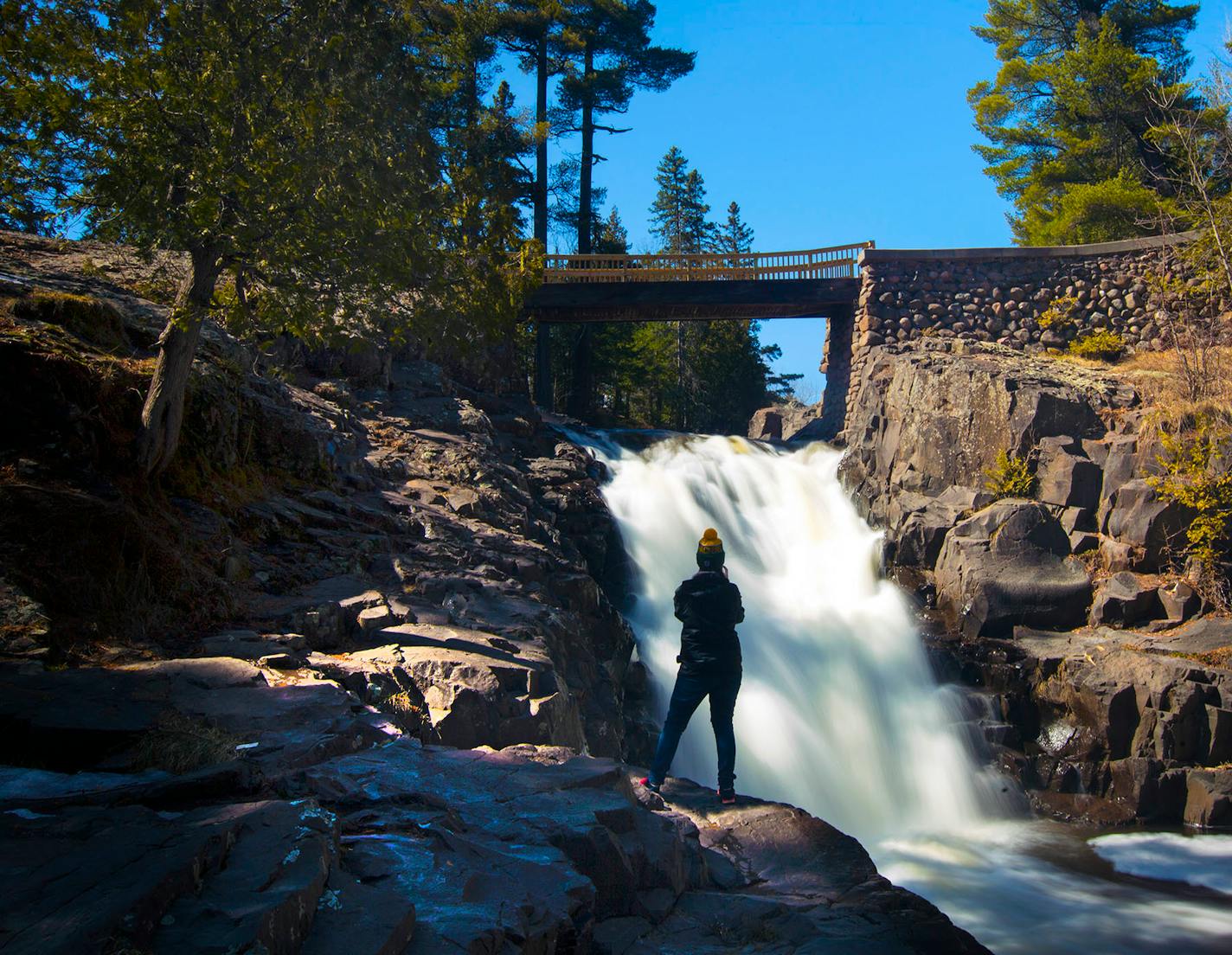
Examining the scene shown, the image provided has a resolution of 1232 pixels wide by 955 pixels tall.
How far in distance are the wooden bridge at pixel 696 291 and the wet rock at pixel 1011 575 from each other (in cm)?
874

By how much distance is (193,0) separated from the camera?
288 inches

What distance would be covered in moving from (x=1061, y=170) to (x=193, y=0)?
22623 millimetres

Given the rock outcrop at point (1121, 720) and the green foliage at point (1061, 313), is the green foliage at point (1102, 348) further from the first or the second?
the rock outcrop at point (1121, 720)

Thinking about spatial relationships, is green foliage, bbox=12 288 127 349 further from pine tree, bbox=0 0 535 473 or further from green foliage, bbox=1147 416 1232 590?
green foliage, bbox=1147 416 1232 590

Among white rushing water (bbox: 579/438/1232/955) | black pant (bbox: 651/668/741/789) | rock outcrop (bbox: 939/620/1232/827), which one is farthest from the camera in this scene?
rock outcrop (bbox: 939/620/1232/827)

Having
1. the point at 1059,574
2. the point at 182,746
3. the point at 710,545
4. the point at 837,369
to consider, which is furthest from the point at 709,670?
the point at 837,369

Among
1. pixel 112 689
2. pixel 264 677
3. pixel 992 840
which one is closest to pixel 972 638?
pixel 992 840

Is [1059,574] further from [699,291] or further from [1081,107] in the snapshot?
[1081,107]

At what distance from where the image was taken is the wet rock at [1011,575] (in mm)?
13664

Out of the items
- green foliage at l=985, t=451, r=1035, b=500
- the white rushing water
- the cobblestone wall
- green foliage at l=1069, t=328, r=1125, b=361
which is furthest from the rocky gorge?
green foliage at l=1069, t=328, r=1125, b=361

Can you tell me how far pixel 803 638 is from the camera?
46.7ft

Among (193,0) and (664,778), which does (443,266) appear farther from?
(664,778)

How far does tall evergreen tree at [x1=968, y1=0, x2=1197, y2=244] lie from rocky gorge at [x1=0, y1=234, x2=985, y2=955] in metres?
18.2

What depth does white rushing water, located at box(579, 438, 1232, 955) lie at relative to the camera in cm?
852
